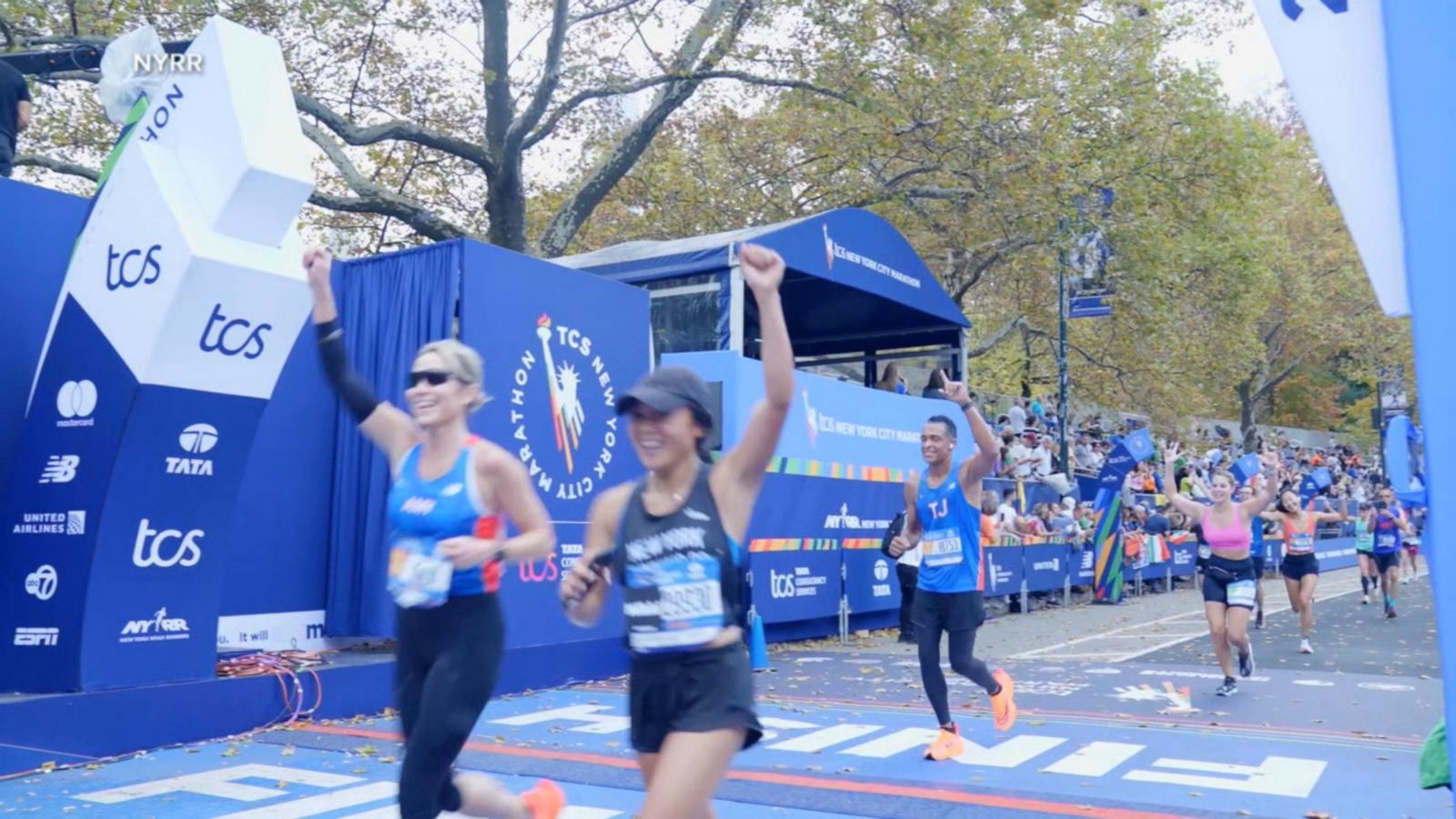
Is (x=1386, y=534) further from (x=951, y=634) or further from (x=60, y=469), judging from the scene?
(x=60, y=469)

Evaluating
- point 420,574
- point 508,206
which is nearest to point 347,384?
point 420,574

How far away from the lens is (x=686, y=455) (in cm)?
362

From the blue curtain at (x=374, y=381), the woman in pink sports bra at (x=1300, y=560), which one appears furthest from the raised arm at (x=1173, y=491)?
the blue curtain at (x=374, y=381)

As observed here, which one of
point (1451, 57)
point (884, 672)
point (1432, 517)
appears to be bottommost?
point (884, 672)

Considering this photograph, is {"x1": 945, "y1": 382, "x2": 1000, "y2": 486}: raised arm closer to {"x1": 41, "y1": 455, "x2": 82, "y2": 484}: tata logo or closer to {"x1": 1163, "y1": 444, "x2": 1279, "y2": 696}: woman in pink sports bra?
{"x1": 1163, "y1": 444, "x2": 1279, "y2": 696}: woman in pink sports bra

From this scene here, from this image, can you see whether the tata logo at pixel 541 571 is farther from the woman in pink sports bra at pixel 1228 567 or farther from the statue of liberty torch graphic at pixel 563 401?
the woman in pink sports bra at pixel 1228 567

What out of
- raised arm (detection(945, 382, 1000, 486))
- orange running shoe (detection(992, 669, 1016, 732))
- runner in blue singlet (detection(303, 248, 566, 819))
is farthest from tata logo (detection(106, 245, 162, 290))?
orange running shoe (detection(992, 669, 1016, 732))

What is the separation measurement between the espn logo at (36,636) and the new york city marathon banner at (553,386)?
3.26 m

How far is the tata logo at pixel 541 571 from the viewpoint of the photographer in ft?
32.6

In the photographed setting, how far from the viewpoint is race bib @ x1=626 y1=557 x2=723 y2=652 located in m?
3.48

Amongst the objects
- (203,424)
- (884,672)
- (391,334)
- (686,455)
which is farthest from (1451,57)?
(884,672)

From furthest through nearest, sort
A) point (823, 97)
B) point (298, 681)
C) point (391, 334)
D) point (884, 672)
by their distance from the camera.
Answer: point (823, 97) < point (884, 672) < point (391, 334) < point (298, 681)

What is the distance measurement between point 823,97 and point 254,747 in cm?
1350

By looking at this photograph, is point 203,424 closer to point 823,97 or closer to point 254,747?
point 254,747
